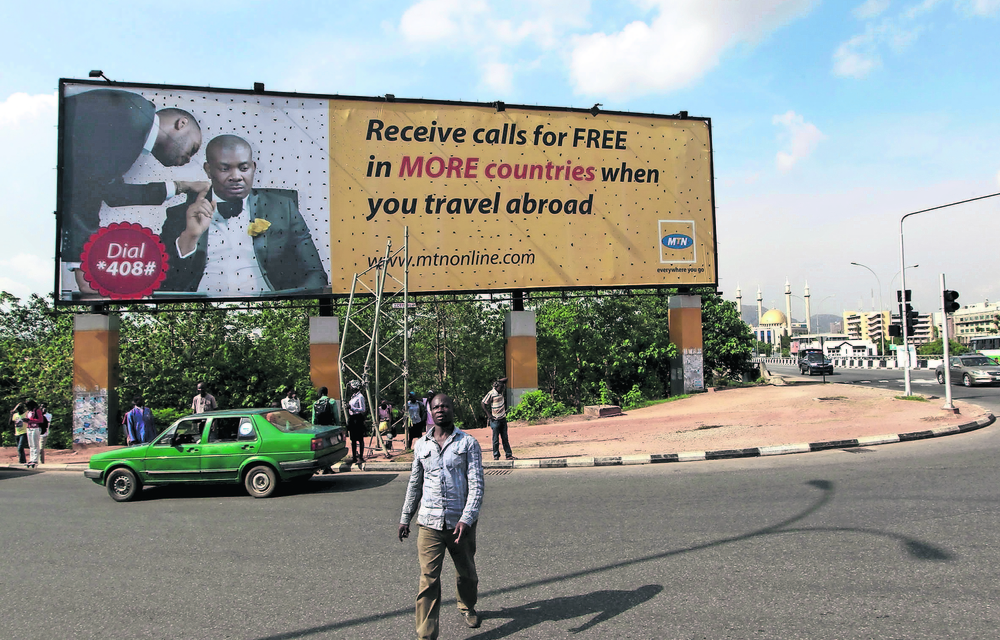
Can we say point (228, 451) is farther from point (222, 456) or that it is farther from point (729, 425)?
point (729, 425)

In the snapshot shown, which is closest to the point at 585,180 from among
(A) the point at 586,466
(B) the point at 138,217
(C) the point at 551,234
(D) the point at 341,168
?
(C) the point at 551,234

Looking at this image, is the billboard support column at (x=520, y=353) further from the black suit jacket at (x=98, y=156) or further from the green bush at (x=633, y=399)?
the black suit jacket at (x=98, y=156)

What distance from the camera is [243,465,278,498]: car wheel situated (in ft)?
31.6

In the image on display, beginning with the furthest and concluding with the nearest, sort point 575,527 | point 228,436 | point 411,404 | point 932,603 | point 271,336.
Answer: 1. point 271,336
2. point 411,404
3. point 228,436
4. point 575,527
5. point 932,603

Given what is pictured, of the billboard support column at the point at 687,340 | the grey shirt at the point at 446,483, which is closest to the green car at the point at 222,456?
the grey shirt at the point at 446,483

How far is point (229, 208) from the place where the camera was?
68.5ft

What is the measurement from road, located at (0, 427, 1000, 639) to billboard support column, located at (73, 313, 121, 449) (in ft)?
40.0

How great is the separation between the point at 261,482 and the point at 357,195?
Answer: 13.9m

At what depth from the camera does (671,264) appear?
24.2 metres

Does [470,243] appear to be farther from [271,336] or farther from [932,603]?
[932,603]

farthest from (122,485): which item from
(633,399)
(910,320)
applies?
(910,320)

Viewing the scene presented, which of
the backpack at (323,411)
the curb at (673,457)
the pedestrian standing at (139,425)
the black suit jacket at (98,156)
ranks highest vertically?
the black suit jacket at (98,156)

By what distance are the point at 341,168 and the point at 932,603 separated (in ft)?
68.1

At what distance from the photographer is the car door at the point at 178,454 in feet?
32.5
